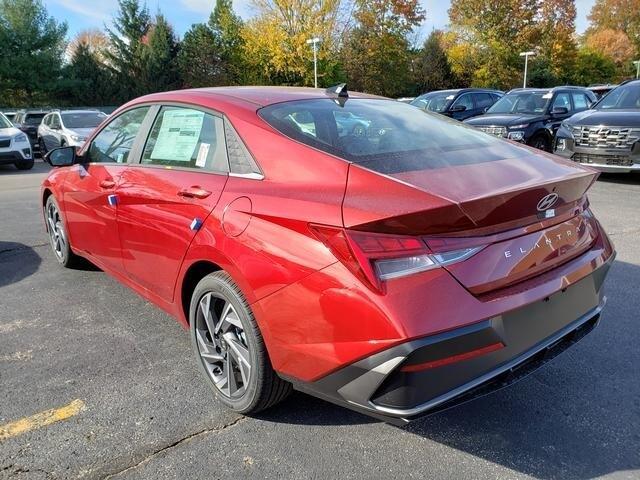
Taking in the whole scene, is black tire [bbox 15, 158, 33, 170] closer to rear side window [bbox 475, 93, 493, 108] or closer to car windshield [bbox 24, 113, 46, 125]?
car windshield [bbox 24, 113, 46, 125]

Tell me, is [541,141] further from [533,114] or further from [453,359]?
[453,359]

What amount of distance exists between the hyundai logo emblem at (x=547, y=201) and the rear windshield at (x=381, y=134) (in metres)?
0.36

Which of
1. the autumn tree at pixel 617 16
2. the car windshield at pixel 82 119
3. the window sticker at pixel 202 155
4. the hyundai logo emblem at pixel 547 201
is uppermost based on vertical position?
the autumn tree at pixel 617 16

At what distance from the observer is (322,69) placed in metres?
39.7

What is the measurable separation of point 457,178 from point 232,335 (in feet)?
4.23

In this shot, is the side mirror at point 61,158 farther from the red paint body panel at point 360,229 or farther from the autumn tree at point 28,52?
the autumn tree at point 28,52

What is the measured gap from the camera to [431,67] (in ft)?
160

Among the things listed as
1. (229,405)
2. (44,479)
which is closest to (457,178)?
(229,405)

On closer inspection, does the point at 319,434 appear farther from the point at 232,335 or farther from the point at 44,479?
the point at 44,479

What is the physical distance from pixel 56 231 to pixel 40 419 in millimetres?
2712

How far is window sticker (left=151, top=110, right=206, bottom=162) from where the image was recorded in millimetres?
3051

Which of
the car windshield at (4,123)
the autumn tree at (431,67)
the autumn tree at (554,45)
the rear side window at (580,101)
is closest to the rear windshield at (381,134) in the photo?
the rear side window at (580,101)

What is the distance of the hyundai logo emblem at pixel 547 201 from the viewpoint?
2.27 meters

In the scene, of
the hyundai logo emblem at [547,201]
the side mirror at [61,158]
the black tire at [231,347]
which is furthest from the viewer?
the side mirror at [61,158]
